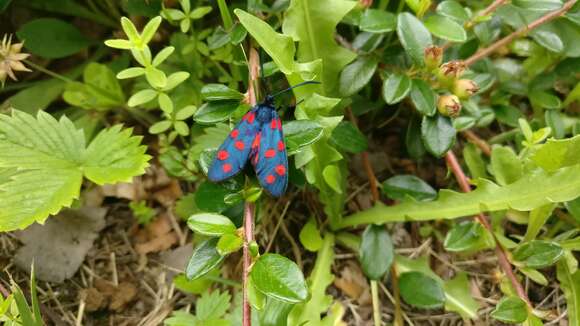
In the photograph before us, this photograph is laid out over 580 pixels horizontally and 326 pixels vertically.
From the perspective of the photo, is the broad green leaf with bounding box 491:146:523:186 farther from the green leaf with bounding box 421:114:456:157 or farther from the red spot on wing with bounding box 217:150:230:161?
the red spot on wing with bounding box 217:150:230:161

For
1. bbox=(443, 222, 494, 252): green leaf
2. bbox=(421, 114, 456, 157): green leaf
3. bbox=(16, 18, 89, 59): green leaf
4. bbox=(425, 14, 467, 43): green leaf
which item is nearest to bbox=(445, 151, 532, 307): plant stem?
bbox=(443, 222, 494, 252): green leaf

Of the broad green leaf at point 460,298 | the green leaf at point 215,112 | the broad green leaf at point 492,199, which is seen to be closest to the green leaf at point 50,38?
the green leaf at point 215,112

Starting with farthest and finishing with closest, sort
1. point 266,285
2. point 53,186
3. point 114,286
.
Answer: point 114,286, point 53,186, point 266,285

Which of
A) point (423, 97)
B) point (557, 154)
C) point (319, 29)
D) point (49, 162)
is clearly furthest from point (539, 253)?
point (49, 162)

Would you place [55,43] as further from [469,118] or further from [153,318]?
[469,118]

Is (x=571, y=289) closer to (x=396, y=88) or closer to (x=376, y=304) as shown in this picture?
(x=376, y=304)

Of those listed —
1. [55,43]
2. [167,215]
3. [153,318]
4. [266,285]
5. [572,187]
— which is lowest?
[153,318]

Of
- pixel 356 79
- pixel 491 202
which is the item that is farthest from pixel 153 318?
A: pixel 491 202
